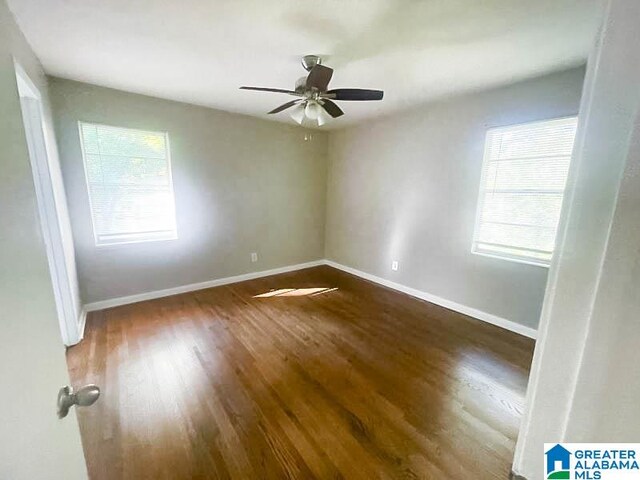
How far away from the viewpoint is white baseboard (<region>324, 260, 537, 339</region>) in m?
2.54

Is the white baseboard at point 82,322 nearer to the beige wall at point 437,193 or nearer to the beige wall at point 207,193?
the beige wall at point 207,193

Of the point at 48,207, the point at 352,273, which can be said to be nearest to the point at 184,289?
the point at 48,207

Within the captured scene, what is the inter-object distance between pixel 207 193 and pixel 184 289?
1.30 m

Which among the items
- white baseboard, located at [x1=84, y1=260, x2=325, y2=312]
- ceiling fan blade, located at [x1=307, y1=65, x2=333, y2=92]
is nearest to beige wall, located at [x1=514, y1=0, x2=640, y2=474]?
ceiling fan blade, located at [x1=307, y1=65, x2=333, y2=92]

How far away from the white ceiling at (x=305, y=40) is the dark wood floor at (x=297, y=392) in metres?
2.35

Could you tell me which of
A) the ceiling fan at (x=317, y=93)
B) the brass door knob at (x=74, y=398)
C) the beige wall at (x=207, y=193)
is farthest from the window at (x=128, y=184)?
the brass door knob at (x=74, y=398)

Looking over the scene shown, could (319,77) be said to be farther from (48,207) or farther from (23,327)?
(48,207)

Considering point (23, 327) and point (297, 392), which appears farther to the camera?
point (297, 392)

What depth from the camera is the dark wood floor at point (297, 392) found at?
4.34ft

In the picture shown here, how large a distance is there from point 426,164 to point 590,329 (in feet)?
9.82

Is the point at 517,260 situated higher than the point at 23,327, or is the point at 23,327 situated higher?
the point at 23,327

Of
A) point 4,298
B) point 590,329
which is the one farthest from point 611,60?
point 4,298

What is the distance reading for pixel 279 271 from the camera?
4.26 m

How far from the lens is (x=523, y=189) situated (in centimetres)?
246
